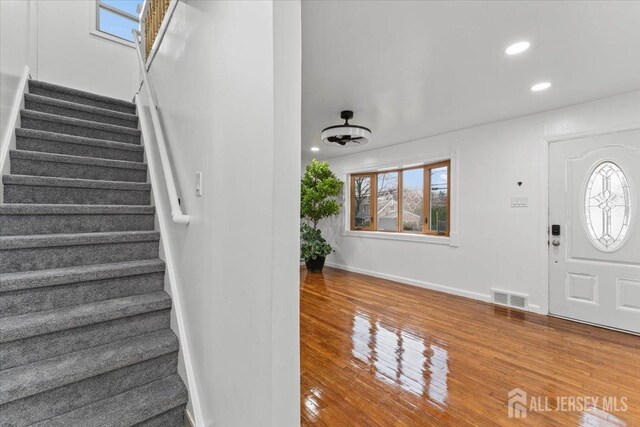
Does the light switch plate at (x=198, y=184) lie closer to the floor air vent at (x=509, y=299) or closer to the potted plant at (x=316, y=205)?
the floor air vent at (x=509, y=299)

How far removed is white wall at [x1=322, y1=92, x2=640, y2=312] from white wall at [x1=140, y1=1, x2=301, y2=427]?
148 inches

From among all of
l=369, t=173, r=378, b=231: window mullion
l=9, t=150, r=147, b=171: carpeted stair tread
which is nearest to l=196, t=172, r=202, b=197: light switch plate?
l=9, t=150, r=147, b=171: carpeted stair tread

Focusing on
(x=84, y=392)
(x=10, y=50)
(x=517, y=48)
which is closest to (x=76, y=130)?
(x=10, y=50)

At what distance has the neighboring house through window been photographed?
468 cm

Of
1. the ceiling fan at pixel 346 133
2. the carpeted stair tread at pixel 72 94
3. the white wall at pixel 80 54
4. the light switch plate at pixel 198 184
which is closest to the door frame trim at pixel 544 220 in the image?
the ceiling fan at pixel 346 133

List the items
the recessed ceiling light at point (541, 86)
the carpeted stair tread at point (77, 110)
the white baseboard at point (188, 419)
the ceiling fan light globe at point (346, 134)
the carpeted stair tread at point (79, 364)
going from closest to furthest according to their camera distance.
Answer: the carpeted stair tread at point (79, 364) < the white baseboard at point (188, 419) < the carpeted stair tread at point (77, 110) < the recessed ceiling light at point (541, 86) < the ceiling fan light globe at point (346, 134)

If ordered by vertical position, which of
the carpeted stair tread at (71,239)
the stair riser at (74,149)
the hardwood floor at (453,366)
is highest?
the stair riser at (74,149)

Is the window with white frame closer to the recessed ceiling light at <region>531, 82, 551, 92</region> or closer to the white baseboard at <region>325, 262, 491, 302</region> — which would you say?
the recessed ceiling light at <region>531, 82, 551, 92</region>

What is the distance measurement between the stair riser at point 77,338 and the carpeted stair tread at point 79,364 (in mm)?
29

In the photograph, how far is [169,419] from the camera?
1439 millimetres

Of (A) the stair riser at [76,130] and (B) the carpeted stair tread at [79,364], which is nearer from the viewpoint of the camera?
(B) the carpeted stair tread at [79,364]

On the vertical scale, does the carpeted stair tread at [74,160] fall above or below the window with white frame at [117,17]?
below

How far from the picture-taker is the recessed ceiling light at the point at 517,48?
211 cm

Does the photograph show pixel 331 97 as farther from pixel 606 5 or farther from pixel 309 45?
pixel 606 5
